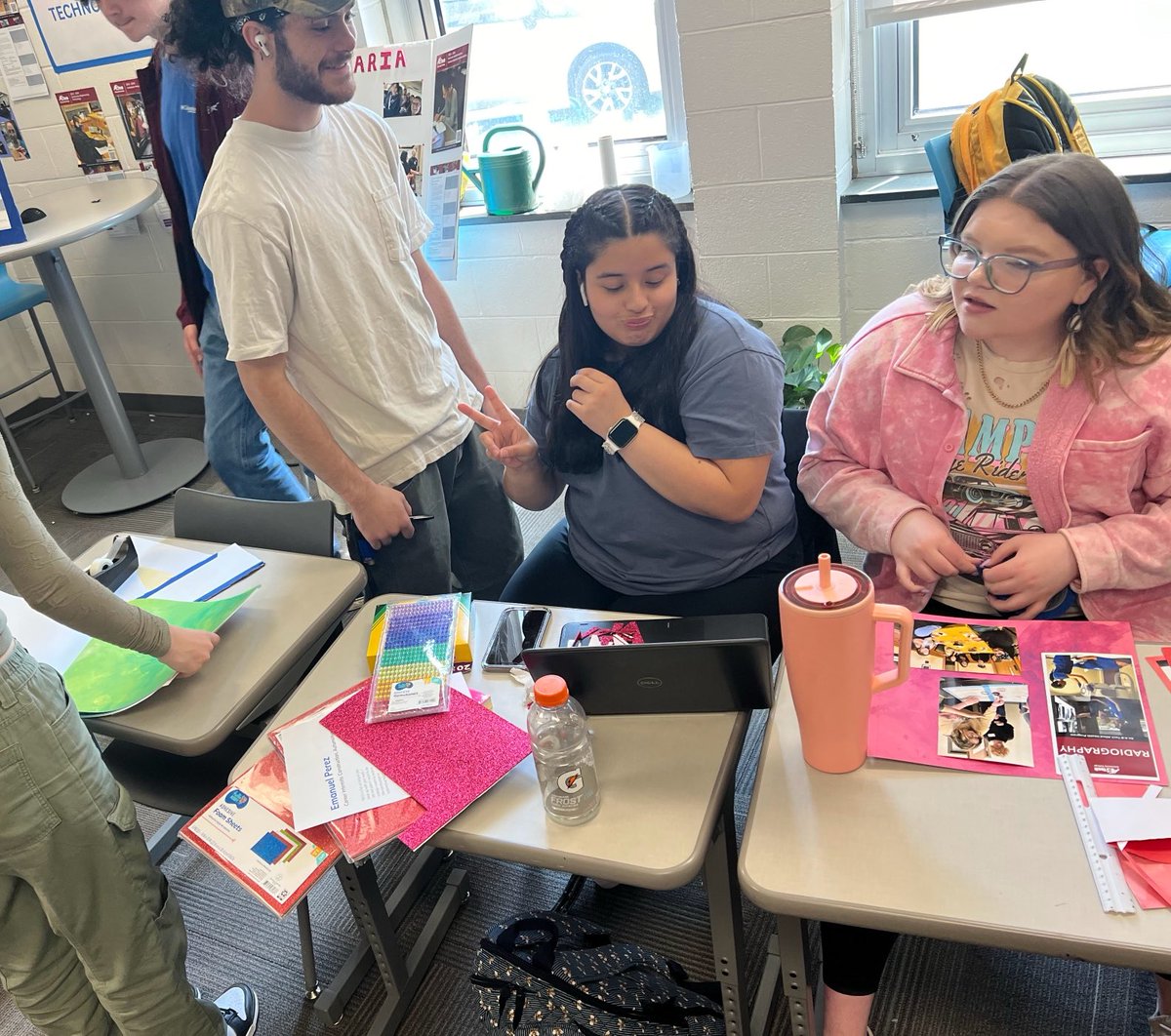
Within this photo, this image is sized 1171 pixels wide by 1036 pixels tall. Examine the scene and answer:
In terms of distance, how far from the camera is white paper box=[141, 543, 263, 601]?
5.12ft

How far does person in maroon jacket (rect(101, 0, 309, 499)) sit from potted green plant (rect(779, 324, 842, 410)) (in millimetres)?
1433

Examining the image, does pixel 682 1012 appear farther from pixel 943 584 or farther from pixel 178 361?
pixel 178 361

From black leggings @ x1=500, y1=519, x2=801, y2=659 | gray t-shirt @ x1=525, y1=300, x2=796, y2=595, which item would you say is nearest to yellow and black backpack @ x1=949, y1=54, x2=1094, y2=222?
gray t-shirt @ x1=525, y1=300, x2=796, y2=595

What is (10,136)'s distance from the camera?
3.76 metres

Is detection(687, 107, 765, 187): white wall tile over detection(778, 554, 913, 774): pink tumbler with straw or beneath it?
over

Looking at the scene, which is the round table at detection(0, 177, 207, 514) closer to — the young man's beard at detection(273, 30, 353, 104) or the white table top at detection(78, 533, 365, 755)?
the young man's beard at detection(273, 30, 353, 104)

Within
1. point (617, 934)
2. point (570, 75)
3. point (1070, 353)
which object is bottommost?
point (617, 934)

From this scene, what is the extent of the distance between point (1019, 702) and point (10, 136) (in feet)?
14.0

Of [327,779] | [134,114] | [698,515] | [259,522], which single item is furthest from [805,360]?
[134,114]

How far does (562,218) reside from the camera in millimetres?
3197

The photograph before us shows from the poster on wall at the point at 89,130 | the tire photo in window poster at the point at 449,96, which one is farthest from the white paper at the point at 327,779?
the poster on wall at the point at 89,130

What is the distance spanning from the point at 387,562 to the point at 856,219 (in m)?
1.77

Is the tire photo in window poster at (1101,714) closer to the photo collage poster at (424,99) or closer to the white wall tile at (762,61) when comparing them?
the white wall tile at (762,61)

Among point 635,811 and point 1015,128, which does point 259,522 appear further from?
point 1015,128
